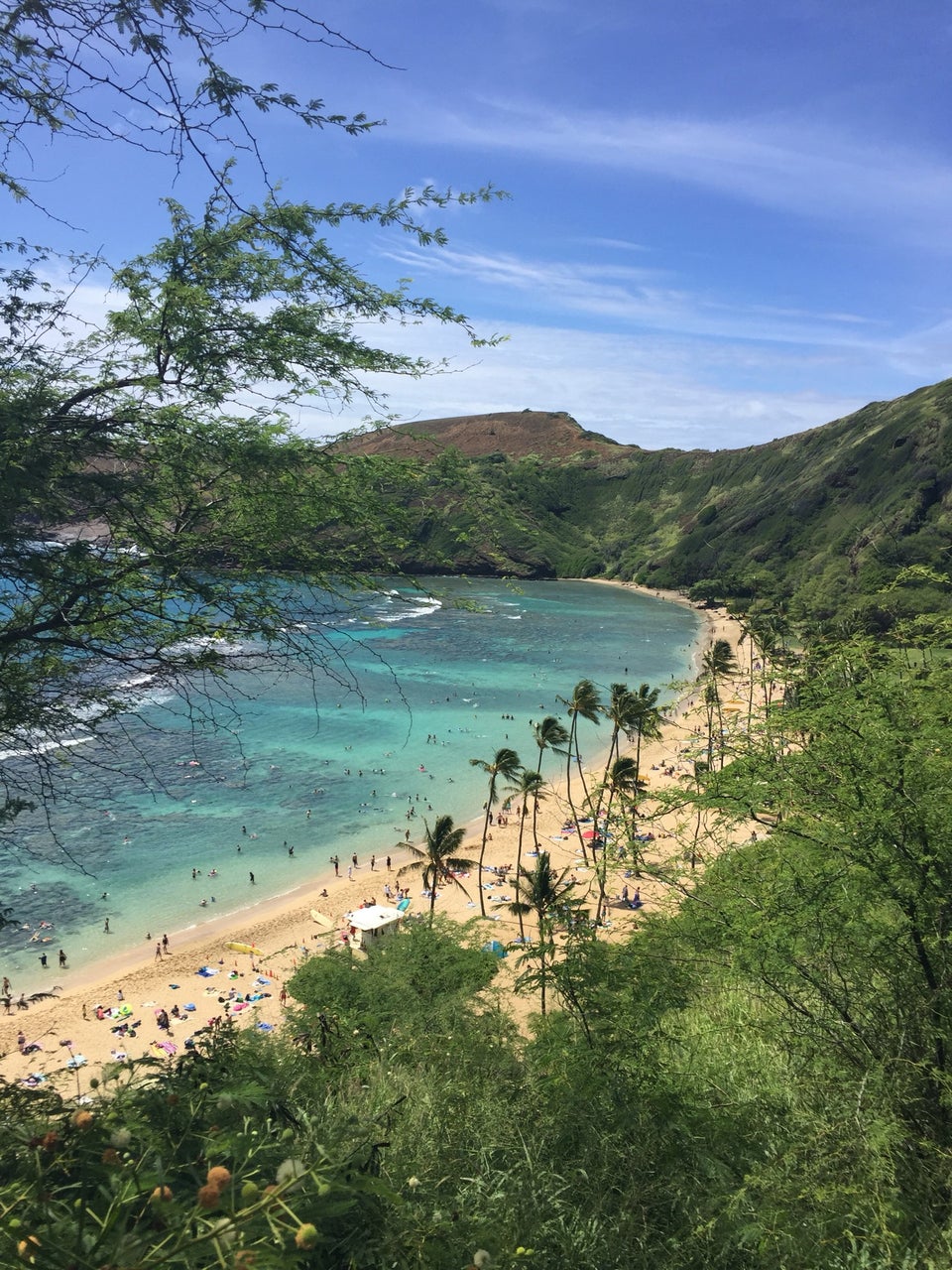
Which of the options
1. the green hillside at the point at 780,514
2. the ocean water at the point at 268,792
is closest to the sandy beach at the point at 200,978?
the ocean water at the point at 268,792

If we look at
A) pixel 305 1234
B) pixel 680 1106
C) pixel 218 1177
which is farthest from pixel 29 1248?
pixel 680 1106

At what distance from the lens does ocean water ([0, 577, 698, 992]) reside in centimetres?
2512

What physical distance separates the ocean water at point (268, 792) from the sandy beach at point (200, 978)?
3.16ft

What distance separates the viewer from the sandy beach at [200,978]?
18906mm

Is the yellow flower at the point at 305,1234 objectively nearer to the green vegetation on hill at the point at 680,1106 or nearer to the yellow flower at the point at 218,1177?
the green vegetation on hill at the point at 680,1106

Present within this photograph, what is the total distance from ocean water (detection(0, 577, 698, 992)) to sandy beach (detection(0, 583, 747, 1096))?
963 mm

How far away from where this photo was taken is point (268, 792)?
1438 inches

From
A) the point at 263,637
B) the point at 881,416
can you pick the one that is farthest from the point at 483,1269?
the point at 881,416

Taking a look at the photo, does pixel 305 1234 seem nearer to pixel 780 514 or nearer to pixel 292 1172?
pixel 292 1172

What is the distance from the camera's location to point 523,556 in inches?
5650

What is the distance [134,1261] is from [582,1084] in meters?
7.04

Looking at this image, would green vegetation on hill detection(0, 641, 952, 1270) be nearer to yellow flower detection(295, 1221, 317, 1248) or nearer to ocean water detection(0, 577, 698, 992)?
yellow flower detection(295, 1221, 317, 1248)

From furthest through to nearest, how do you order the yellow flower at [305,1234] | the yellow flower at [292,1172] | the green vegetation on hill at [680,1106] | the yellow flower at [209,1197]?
the green vegetation on hill at [680,1106] → the yellow flower at [292,1172] → the yellow flower at [209,1197] → the yellow flower at [305,1234]

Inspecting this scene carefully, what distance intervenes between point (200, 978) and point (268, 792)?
14684 mm
